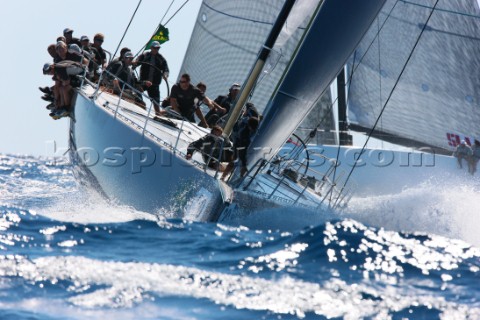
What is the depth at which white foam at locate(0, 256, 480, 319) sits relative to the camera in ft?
15.4

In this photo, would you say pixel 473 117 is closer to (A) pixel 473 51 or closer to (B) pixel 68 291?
(A) pixel 473 51

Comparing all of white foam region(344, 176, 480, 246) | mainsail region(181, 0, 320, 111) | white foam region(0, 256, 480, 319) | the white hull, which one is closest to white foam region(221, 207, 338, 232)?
the white hull

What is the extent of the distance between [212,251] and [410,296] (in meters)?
1.64

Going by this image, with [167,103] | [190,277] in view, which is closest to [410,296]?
[190,277]

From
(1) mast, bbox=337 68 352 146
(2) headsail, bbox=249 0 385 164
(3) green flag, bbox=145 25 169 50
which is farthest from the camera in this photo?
(1) mast, bbox=337 68 352 146

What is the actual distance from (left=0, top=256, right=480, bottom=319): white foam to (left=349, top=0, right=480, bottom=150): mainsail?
10.3m

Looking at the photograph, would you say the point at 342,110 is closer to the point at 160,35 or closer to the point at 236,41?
the point at 236,41

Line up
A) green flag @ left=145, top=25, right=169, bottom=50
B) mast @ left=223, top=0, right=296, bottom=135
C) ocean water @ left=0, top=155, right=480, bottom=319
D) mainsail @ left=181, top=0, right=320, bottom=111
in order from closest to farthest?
ocean water @ left=0, top=155, right=480, bottom=319 < mast @ left=223, top=0, right=296, bottom=135 < green flag @ left=145, top=25, right=169, bottom=50 < mainsail @ left=181, top=0, right=320, bottom=111

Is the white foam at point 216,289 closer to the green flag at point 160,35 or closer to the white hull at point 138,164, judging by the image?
the white hull at point 138,164

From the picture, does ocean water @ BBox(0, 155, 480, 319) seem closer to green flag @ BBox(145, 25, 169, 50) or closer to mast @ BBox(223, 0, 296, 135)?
mast @ BBox(223, 0, 296, 135)

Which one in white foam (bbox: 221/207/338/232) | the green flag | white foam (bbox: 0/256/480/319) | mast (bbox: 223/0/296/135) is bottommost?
white foam (bbox: 0/256/480/319)

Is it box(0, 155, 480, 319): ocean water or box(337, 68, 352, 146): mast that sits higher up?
box(337, 68, 352, 146): mast

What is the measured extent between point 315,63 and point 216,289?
124 inches

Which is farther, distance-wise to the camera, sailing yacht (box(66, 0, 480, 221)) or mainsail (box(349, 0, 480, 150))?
mainsail (box(349, 0, 480, 150))
